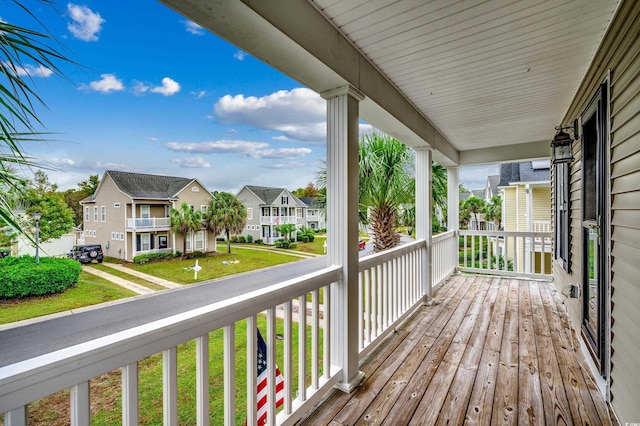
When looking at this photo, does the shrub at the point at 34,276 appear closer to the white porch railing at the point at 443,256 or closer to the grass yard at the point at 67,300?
the grass yard at the point at 67,300

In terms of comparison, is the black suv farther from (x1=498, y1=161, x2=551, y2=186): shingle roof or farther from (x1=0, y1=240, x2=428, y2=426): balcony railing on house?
(x1=498, y1=161, x2=551, y2=186): shingle roof

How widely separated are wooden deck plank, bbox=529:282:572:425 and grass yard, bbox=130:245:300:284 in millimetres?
1957

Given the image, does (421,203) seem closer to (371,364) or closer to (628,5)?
(371,364)

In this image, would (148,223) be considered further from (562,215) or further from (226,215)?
(562,215)

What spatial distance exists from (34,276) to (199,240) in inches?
16.2

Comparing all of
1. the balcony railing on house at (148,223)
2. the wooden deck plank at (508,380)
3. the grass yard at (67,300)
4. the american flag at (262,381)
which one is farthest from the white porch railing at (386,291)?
the grass yard at (67,300)

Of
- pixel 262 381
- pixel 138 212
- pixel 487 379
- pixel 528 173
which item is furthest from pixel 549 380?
pixel 528 173

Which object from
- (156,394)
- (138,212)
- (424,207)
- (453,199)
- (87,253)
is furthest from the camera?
(453,199)

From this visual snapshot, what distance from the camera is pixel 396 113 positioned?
2822 millimetres

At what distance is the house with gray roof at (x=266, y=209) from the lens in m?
1.12

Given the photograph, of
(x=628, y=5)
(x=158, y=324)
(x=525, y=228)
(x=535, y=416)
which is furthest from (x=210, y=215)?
(x=525, y=228)

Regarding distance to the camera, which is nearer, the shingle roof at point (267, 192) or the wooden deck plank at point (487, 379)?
the shingle roof at point (267, 192)

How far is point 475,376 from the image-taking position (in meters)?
2.23

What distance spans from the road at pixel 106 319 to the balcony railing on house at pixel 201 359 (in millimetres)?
79
